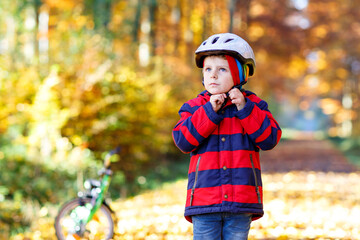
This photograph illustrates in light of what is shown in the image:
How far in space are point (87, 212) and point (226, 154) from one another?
2483mm

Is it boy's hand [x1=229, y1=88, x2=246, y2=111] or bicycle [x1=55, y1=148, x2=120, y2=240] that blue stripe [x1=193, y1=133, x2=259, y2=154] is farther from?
bicycle [x1=55, y1=148, x2=120, y2=240]

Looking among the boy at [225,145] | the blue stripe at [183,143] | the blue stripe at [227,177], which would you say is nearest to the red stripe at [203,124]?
the boy at [225,145]

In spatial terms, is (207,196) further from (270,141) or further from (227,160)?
(270,141)

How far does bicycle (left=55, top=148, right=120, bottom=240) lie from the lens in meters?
4.85

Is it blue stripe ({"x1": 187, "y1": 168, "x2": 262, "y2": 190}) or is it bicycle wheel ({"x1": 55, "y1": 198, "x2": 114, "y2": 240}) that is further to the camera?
bicycle wheel ({"x1": 55, "y1": 198, "x2": 114, "y2": 240})

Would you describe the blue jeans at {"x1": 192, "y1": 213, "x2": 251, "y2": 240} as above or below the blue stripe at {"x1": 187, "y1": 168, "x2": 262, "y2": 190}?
below

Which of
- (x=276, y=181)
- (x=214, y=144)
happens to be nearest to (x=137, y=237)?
(x=214, y=144)

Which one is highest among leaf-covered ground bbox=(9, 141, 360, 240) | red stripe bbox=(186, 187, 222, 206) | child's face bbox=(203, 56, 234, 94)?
child's face bbox=(203, 56, 234, 94)

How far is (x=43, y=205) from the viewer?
710 centimetres

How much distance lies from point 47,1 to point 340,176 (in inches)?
690

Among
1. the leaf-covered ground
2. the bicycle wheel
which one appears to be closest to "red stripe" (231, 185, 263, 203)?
the bicycle wheel

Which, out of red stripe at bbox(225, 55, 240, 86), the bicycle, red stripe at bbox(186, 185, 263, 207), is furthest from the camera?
the bicycle

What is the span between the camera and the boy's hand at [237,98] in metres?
2.81

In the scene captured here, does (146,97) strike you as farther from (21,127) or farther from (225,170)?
(225,170)
